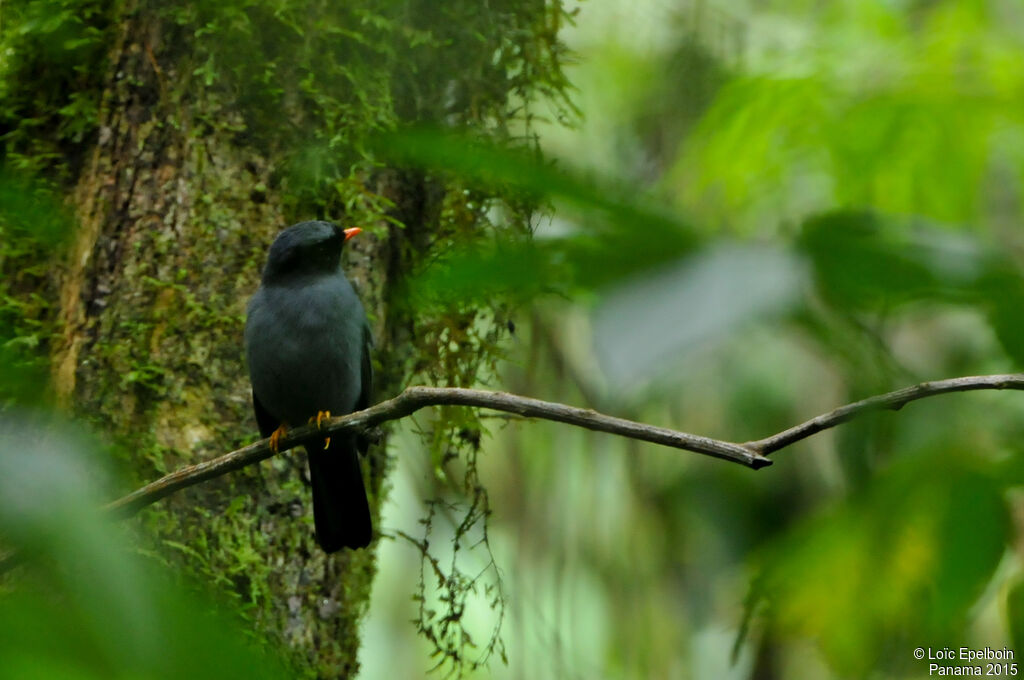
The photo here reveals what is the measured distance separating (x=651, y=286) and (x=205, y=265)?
3.30m

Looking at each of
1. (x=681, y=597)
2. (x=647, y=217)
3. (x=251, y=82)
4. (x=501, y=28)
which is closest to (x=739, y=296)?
(x=647, y=217)

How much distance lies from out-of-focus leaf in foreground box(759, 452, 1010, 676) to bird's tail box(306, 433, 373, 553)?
5.22 ft

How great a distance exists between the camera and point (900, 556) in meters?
2.77

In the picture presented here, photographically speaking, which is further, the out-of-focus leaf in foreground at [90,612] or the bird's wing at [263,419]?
the bird's wing at [263,419]

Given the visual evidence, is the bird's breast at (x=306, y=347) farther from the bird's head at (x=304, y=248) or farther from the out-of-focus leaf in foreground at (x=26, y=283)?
the out-of-focus leaf in foreground at (x=26, y=283)

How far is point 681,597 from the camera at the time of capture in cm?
645

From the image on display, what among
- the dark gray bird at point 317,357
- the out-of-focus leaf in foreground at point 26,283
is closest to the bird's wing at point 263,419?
the dark gray bird at point 317,357

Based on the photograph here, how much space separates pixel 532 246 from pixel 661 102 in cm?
540

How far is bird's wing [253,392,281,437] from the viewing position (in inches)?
154

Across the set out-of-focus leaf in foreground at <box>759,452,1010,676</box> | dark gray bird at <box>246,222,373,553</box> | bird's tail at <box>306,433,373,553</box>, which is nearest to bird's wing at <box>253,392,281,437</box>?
dark gray bird at <box>246,222,373,553</box>

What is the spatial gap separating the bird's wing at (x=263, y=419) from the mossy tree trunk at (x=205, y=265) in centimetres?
7

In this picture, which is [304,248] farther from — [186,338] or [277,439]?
[277,439]

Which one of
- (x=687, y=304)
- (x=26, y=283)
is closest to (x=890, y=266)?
(x=687, y=304)

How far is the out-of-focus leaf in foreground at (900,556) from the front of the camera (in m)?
1.53
